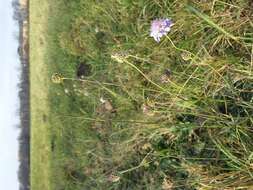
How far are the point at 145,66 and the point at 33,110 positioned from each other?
94cm

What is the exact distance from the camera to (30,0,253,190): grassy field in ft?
5.99

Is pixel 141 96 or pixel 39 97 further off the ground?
pixel 39 97

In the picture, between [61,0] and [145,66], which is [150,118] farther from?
[61,0]

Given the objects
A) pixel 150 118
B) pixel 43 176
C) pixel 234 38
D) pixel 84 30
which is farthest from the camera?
pixel 43 176

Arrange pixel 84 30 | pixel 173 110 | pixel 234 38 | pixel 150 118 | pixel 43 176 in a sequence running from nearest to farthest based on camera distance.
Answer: pixel 234 38, pixel 173 110, pixel 150 118, pixel 84 30, pixel 43 176

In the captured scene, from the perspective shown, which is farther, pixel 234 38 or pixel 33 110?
pixel 33 110

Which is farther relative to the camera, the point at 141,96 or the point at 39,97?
the point at 39,97

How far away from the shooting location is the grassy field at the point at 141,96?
1.83m

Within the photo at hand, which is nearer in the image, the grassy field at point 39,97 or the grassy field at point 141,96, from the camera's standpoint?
the grassy field at point 141,96

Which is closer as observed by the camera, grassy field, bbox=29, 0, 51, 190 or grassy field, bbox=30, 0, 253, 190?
grassy field, bbox=30, 0, 253, 190

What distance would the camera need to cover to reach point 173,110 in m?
1.99

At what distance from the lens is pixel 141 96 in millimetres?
2207

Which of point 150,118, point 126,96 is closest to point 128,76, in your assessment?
point 126,96

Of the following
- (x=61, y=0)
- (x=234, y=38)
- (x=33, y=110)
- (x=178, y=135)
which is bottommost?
(x=178, y=135)
